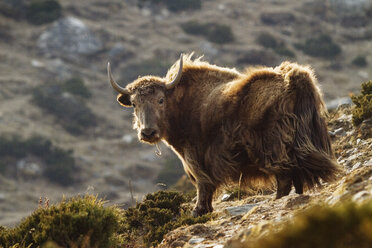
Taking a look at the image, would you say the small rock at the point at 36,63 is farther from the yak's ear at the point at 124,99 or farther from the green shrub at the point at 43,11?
the yak's ear at the point at 124,99

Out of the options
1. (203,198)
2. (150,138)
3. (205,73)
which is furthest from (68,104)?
(203,198)

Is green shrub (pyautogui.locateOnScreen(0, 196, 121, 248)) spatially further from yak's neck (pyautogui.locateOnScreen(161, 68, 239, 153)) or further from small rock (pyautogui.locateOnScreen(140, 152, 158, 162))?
small rock (pyautogui.locateOnScreen(140, 152, 158, 162))

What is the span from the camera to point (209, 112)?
7309 millimetres

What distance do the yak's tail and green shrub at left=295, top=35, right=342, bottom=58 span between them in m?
34.7

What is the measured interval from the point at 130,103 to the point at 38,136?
22.9 metres

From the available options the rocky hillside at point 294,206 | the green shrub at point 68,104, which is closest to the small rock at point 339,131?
the rocky hillside at point 294,206

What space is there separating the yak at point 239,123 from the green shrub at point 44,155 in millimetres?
20495

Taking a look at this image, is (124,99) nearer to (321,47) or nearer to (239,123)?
(239,123)

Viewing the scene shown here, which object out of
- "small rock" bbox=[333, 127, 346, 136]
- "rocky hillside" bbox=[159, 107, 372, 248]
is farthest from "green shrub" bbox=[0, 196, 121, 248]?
"small rock" bbox=[333, 127, 346, 136]

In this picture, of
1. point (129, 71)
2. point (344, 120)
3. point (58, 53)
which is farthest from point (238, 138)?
point (58, 53)

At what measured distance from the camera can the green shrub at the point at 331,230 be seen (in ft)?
8.24

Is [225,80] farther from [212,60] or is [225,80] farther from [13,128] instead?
[212,60]

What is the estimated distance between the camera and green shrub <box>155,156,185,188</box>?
2611 centimetres

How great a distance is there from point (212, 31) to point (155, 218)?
3645 centimetres
